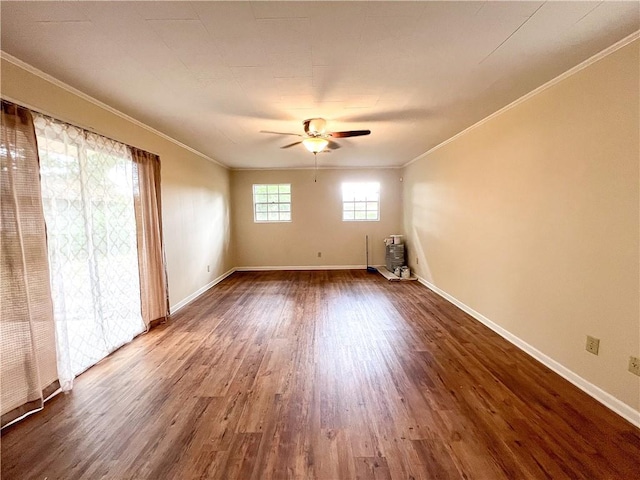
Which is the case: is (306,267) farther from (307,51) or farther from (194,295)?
(307,51)

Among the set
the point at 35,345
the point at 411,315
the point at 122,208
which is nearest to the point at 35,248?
the point at 35,345

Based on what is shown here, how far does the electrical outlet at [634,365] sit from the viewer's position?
176cm

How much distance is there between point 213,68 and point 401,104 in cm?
177

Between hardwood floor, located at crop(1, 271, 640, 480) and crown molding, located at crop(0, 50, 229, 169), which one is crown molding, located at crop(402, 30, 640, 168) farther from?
crown molding, located at crop(0, 50, 229, 169)

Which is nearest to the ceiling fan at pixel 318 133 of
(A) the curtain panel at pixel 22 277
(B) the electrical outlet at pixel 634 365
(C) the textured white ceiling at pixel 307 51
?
(C) the textured white ceiling at pixel 307 51

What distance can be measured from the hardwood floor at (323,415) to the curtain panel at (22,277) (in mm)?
224

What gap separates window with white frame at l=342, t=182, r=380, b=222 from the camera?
22.6 feet

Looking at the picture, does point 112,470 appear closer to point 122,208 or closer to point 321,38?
point 122,208

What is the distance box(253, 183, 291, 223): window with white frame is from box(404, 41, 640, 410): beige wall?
4.20 metres

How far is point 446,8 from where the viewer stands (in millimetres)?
1475

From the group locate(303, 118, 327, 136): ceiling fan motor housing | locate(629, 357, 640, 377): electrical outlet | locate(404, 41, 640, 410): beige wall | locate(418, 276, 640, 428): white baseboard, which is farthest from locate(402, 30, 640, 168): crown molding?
locate(418, 276, 640, 428): white baseboard

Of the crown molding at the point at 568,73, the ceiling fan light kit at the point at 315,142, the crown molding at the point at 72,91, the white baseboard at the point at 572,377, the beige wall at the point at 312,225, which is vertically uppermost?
the crown molding at the point at 568,73

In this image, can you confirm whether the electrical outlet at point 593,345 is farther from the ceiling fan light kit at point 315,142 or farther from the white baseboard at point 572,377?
the ceiling fan light kit at point 315,142

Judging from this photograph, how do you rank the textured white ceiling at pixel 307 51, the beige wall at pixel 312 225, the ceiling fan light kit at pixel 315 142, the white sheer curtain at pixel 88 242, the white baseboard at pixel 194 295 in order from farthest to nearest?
the beige wall at pixel 312 225
the white baseboard at pixel 194 295
the ceiling fan light kit at pixel 315 142
the white sheer curtain at pixel 88 242
the textured white ceiling at pixel 307 51
